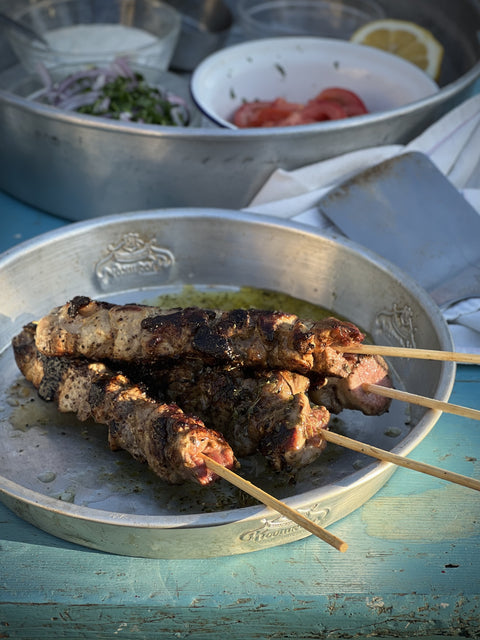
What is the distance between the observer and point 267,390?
87.9 inches

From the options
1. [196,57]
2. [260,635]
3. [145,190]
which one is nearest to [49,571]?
[260,635]

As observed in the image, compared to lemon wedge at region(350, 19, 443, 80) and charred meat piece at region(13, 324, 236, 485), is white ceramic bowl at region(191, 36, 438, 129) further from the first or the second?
charred meat piece at region(13, 324, 236, 485)

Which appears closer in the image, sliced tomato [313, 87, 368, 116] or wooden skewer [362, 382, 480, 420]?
wooden skewer [362, 382, 480, 420]

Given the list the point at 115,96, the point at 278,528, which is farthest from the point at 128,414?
the point at 115,96

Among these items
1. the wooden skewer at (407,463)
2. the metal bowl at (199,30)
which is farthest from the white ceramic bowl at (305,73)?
the wooden skewer at (407,463)

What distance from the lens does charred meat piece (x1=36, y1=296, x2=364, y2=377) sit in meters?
2.24

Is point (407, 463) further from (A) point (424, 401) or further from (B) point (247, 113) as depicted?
(B) point (247, 113)

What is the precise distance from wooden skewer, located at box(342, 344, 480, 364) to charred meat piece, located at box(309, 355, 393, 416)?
9cm

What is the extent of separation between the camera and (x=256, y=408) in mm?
2213

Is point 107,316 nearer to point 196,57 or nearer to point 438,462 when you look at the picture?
point 438,462

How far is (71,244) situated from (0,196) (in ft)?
4.25

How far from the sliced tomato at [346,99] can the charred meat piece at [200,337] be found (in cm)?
245

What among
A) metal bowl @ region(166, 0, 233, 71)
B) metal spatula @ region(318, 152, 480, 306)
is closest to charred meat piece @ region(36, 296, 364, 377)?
metal spatula @ region(318, 152, 480, 306)

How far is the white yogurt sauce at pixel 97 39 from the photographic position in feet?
16.3
